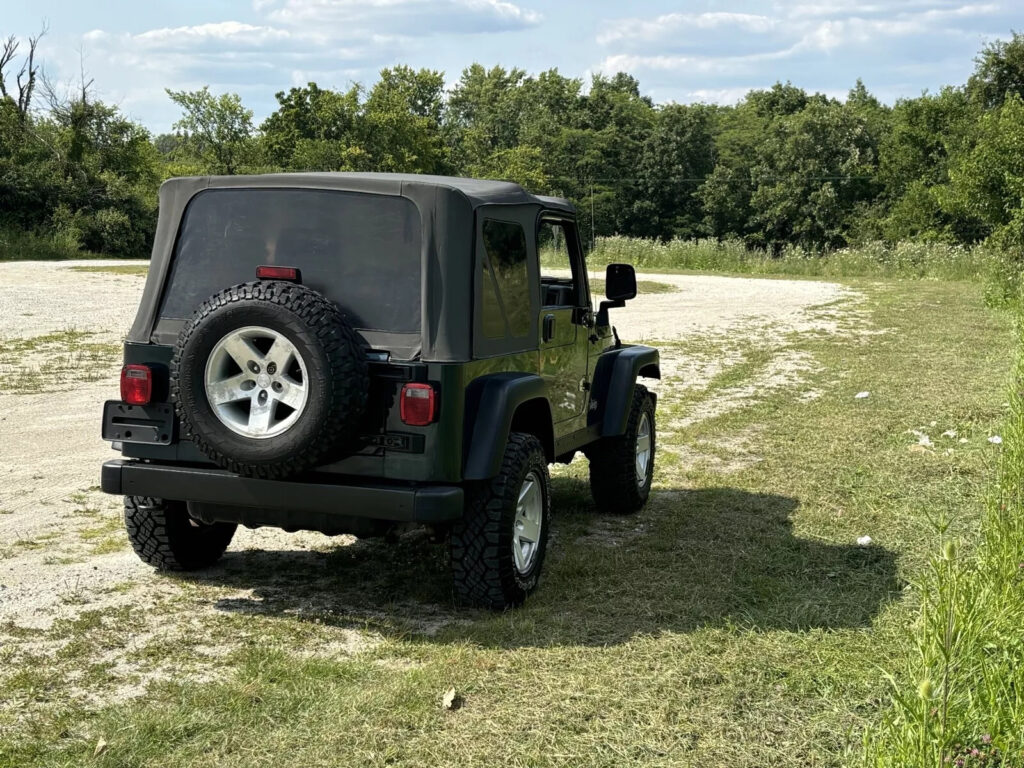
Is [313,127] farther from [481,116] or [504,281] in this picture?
[504,281]

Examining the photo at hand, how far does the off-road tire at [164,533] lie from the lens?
Result: 5.89m

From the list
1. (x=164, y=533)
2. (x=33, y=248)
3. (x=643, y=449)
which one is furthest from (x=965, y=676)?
(x=33, y=248)

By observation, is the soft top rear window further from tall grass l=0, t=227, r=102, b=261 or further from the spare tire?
tall grass l=0, t=227, r=102, b=261

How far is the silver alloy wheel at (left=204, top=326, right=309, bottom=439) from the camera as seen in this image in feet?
16.3

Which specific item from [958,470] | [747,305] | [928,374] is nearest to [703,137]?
[747,305]

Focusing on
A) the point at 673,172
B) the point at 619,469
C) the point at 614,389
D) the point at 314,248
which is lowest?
the point at 619,469

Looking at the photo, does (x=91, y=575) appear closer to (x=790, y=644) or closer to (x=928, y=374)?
(x=790, y=644)

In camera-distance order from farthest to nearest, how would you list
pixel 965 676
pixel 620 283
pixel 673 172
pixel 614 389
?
pixel 673 172 → pixel 614 389 → pixel 620 283 → pixel 965 676

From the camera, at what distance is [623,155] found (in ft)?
333

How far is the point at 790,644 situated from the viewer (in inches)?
201

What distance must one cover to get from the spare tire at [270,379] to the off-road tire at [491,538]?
0.73 metres

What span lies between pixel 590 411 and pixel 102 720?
148 inches

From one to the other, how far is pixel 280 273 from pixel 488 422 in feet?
3.77

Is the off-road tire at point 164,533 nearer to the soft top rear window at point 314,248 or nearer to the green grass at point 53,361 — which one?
the soft top rear window at point 314,248
